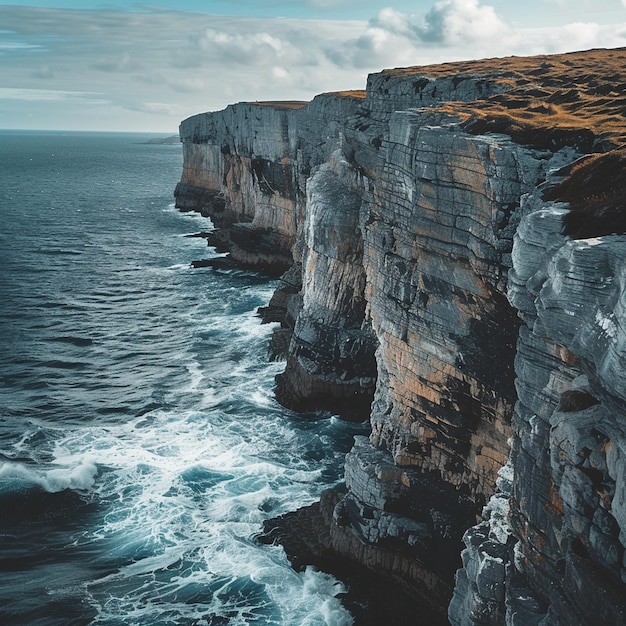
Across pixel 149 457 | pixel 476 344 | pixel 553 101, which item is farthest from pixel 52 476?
pixel 553 101

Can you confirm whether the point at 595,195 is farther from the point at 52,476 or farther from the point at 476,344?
the point at 52,476

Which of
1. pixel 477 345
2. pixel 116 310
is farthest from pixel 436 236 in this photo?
pixel 116 310

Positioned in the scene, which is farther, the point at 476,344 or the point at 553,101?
the point at 553,101

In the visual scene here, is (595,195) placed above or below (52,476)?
above

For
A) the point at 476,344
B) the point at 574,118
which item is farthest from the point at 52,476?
the point at 574,118

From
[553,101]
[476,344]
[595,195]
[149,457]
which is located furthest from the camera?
[149,457]

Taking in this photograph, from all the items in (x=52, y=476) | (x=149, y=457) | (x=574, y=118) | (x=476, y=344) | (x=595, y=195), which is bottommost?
(x=149, y=457)

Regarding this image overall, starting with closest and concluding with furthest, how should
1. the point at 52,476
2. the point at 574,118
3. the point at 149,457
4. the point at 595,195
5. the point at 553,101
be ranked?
the point at 595,195 → the point at 574,118 → the point at 553,101 → the point at 52,476 → the point at 149,457
